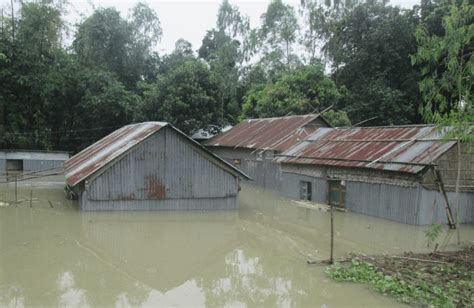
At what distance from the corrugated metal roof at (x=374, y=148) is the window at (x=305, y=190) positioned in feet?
3.91

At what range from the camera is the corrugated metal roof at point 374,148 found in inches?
667

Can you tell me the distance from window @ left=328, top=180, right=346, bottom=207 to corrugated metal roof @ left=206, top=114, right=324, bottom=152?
Result: 6.01 meters

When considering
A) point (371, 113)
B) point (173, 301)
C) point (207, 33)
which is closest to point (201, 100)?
point (371, 113)

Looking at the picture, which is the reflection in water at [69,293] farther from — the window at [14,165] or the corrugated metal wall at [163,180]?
the window at [14,165]

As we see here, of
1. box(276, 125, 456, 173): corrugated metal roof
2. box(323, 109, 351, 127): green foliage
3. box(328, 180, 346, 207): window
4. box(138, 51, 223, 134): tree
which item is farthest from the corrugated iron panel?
box(323, 109, 351, 127): green foliage

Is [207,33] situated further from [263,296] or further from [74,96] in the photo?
[263,296]

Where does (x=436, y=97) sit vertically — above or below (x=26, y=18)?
below

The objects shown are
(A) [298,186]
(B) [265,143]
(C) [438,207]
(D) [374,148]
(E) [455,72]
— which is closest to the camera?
(E) [455,72]

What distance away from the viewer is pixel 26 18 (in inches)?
1449

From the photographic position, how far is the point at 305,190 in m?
23.1

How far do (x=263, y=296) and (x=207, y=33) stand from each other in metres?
48.7

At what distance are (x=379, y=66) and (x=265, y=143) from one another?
17915mm

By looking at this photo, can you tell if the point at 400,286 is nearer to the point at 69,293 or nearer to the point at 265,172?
the point at 69,293

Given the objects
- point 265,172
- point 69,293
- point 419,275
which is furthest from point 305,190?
point 69,293
